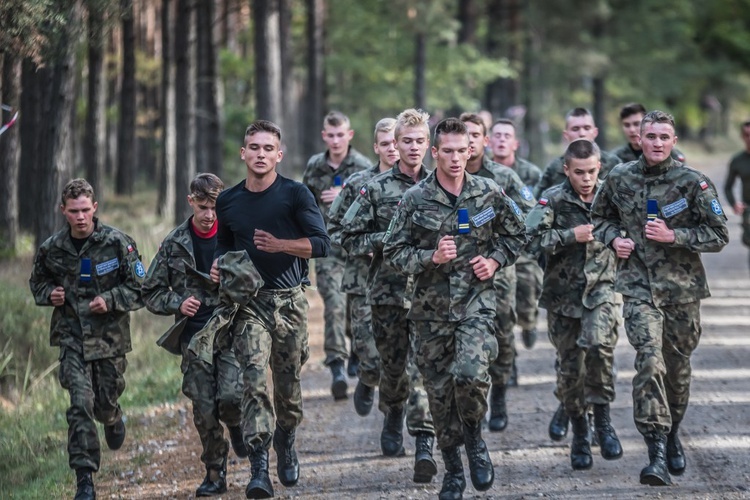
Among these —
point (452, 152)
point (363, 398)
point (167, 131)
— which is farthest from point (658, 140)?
point (167, 131)

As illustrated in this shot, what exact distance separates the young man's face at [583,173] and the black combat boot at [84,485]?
13.3 ft

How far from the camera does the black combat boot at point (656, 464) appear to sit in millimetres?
7422

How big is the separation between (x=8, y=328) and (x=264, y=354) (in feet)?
17.7

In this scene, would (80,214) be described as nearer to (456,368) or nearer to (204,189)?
(204,189)

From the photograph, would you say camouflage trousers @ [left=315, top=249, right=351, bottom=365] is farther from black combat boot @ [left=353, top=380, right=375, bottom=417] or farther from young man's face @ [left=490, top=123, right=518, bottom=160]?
young man's face @ [left=490, top=123, right=518, bottom=160]

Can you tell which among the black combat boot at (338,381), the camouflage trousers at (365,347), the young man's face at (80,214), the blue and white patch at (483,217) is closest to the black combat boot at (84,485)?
the young man's face at (80,214)

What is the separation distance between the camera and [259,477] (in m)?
7.42

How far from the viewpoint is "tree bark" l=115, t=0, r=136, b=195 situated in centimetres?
2675

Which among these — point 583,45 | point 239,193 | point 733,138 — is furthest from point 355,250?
point 733,138

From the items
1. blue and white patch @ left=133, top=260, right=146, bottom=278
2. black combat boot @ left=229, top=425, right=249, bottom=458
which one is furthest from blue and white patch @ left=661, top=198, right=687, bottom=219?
blue and white patch @ left=133, top=260, right=146, bottom=278

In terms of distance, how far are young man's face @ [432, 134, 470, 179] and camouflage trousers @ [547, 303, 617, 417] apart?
1.92 meters

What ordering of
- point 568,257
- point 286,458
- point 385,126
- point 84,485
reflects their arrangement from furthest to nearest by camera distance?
point 385,126, point 568,257, point 286,458, point 84,485

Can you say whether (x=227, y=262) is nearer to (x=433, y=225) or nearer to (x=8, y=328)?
(x=433, y=225)

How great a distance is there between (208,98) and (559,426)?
17932mm
